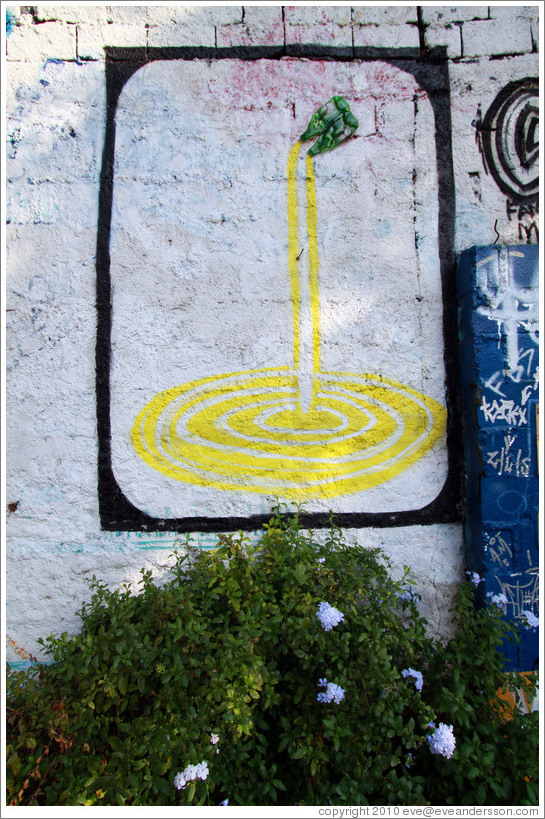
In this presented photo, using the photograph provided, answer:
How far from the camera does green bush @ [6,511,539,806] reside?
1.71 m

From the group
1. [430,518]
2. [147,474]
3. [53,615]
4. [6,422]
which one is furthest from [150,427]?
[430,518]

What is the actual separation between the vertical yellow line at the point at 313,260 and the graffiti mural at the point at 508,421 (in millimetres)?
768

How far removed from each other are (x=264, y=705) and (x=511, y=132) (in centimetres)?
299

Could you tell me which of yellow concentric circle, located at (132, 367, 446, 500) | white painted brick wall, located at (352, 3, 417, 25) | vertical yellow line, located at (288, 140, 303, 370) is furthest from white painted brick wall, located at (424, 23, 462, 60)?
yellow concentric circle, located at (132, 367, 446, 500)

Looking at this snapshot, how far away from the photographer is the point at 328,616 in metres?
1.78

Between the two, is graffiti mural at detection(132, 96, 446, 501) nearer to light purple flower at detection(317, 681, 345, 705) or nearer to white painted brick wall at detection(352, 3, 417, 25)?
white painted brick wall at detection(352, 3, 417, 25)

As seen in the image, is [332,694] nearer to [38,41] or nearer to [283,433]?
[283,433]

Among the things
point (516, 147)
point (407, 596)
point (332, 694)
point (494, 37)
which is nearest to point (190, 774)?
point (332, 694)

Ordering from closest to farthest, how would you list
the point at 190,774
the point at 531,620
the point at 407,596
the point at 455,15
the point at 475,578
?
1. the point at 190,774
2. the point at 531,620
3. the point at 475,578
4. the point at 407,596
5. the point at 455,15

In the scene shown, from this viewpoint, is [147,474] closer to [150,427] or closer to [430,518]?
[150,427]

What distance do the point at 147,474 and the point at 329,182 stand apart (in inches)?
70.6

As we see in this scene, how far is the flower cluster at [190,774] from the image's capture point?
1.58 metres

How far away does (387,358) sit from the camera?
239 cm

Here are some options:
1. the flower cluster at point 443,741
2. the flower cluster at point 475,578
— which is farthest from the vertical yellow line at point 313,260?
the flower cluster at point 443,741
